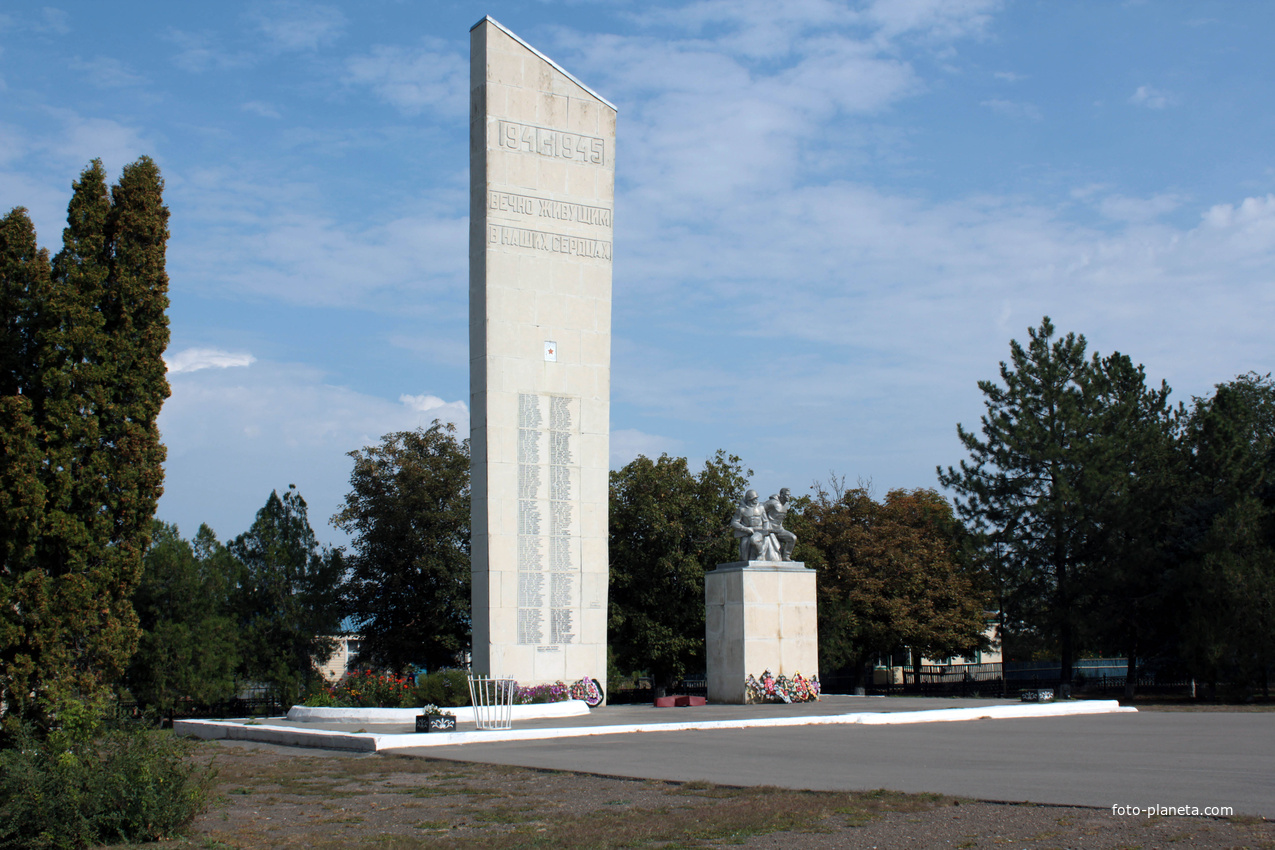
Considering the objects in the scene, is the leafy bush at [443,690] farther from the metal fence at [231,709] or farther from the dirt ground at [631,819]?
the metal fence at [231,709]

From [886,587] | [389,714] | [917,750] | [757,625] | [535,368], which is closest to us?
[917,750]

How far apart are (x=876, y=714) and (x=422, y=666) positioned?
2590cm

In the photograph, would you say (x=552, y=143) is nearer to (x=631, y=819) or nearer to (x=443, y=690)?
(x=443, y=690)

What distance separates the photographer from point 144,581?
3309 cm

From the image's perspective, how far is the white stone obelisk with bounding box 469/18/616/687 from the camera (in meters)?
23.3

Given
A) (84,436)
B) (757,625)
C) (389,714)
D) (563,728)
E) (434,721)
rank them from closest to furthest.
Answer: (84,436) < (434,721) < (563,728) < (389,714) < (757,625)

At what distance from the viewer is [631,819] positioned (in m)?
8.74

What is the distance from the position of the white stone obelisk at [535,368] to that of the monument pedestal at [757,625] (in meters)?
2.60

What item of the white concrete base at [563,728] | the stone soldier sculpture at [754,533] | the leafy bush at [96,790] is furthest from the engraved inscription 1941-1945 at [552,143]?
the leafy bush at [96,790]

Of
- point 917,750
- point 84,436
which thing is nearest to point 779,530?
point 917,750

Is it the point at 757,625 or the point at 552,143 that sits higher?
the point at 552,143

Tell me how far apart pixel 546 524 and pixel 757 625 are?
518 centimetres

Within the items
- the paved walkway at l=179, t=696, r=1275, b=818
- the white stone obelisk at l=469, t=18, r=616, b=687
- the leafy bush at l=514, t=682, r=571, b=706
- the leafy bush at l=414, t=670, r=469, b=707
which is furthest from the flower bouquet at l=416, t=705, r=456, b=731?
the white stone obelisk at l=469, t=18, r=616, b=687

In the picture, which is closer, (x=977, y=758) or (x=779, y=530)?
(x=977, y=758)
